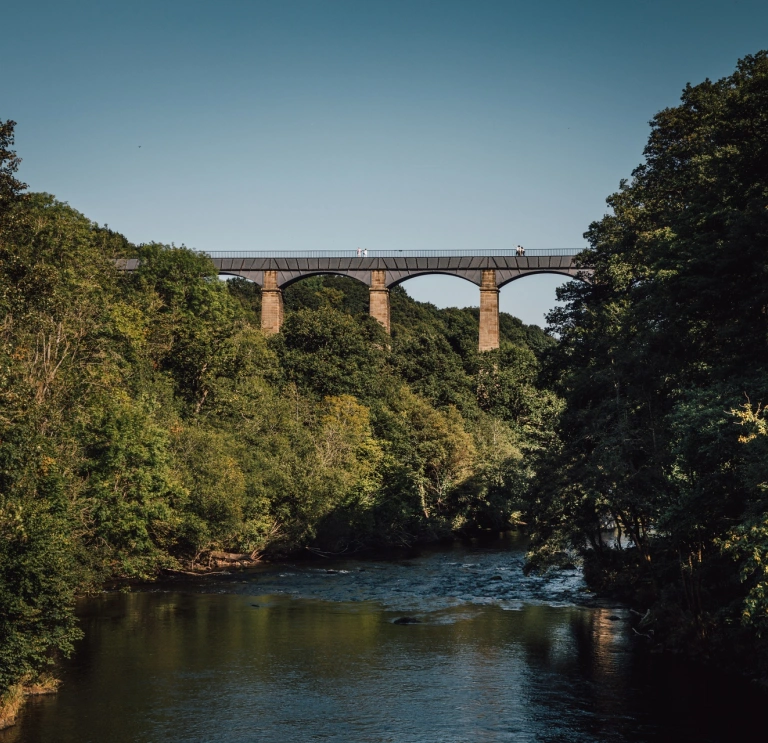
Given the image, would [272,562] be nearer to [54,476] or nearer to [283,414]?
[283,414]

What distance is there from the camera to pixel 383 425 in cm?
5459

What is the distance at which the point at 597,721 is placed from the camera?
60.8ft

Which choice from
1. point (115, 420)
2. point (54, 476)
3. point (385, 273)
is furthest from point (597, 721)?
point (385, 273)

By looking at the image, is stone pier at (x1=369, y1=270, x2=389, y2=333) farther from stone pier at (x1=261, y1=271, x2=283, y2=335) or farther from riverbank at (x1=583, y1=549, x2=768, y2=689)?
riverbank at (x1=583, y1=549, x2=768, y2=689)

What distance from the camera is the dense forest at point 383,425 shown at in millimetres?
19453

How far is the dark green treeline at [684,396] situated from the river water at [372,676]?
82.7 inches

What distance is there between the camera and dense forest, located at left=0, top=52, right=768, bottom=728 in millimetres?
19453

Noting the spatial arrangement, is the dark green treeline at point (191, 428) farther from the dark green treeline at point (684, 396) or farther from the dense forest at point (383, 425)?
the dark green treeline at point (684, 396)

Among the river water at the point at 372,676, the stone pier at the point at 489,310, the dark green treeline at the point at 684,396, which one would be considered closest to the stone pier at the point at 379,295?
the stone pier at the point at 489,310

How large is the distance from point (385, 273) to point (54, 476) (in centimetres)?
5486

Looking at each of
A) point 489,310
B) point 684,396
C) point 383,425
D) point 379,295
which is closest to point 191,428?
point 383,425

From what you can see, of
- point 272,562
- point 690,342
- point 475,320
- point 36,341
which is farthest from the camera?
point 475,320

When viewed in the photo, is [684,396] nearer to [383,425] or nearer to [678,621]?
[678,621]

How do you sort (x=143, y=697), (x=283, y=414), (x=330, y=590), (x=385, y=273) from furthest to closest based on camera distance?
(x=385, y=273) < (x=283, y=414) < (x=330, y=590) < (x=143, y=697)
